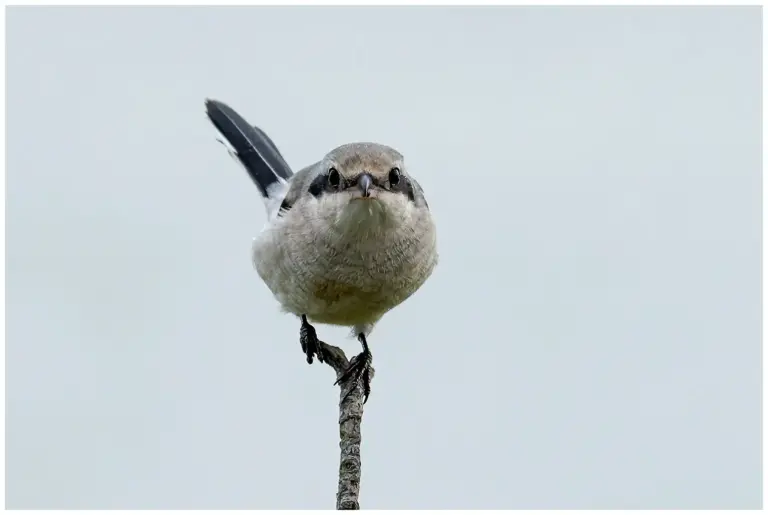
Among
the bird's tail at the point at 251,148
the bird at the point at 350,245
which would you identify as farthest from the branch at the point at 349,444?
the bird's tail at the point at 251,148

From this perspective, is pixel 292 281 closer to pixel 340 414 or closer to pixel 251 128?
pixel 340 414

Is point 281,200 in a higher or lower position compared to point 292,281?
higher

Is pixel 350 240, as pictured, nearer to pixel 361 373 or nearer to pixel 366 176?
pixel 366 176

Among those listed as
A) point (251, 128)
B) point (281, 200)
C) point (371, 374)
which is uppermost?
point (251, 128)

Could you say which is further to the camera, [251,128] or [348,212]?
[251,128]

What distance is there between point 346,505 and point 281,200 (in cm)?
200

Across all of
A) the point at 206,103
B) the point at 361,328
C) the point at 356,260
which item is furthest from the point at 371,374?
the point at 206,103

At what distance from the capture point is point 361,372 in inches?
193

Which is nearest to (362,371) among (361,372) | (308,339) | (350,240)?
(361,372)

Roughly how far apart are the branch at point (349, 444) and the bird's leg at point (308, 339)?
57 cm

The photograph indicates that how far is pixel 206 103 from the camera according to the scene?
6273 mm

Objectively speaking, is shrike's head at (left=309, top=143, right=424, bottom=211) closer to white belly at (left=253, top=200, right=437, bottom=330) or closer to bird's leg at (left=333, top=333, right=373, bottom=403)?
white belly at (left=253, top=200, right=437, bottom=330)

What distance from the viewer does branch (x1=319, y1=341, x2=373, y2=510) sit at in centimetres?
376

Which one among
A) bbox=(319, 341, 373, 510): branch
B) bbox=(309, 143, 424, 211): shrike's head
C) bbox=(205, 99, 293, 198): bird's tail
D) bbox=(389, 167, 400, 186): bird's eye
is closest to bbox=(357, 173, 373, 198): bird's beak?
bbox=(309, 143, 424, 211): shrike's head
